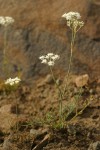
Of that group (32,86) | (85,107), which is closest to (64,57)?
(32,86)

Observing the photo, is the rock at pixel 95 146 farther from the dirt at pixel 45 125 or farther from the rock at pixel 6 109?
the rock at pixel 6 109

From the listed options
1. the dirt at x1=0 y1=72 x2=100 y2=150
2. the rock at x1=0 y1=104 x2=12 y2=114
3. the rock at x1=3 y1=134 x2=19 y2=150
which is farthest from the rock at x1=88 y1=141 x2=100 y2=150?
the rock at x1=0 y1=104 x2=12 y2=114

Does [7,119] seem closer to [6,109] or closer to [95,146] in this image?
[6,109]

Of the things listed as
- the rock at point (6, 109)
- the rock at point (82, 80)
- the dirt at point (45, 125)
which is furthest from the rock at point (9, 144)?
the rock at point (82, 80)

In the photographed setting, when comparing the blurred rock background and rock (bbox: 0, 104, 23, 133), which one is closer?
→ rock (bbox: 0, 104, 23, 133)

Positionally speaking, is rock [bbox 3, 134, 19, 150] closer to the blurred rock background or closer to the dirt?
the dirt

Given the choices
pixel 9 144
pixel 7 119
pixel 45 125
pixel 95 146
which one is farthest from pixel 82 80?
pixel 9 144

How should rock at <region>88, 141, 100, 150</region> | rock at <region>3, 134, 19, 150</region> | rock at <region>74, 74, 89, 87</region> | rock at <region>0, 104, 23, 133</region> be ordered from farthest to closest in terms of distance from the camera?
rock at <region>74, 74, 89, 87</region>, rock at <region>0, 104, 23, 133</region>, rock at <region>3, 134, 19, 150</region>, rock at <region>88, 141, 100, 150</region>

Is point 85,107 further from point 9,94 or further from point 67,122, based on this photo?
point 9,94

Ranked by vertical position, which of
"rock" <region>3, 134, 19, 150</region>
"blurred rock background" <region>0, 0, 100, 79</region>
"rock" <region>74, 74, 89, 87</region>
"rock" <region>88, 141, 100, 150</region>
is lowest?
"rock" <region>88, 141, 100, 150</region>
